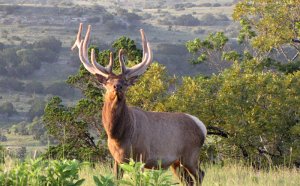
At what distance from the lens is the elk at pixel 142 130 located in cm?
891

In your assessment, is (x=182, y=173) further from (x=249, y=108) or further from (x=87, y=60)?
(x=249, y=108)

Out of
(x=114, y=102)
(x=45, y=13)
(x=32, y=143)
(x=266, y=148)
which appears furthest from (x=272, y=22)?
(x=45, y=13)

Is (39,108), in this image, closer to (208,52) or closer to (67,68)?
(67,68)

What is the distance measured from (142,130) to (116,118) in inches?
19.2

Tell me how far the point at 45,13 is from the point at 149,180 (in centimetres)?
7179

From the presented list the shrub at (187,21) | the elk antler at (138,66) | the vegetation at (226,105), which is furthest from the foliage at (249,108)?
the shrub at (187,21)

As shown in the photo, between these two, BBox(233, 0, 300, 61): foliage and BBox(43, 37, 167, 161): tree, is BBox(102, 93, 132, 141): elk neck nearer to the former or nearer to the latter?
BBox(43, 37, 167, 161): tree

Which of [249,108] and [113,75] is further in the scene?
[249,108]

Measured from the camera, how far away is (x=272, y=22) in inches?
751

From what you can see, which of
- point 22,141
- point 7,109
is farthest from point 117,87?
point 7,109

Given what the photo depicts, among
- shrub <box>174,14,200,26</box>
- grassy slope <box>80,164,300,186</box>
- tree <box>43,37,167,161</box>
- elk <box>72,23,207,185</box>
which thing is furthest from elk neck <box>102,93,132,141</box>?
shrub <box>174,14,200,26</box>

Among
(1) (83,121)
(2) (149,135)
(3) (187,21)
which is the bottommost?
(3) (187,21)

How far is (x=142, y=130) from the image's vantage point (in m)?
9.32

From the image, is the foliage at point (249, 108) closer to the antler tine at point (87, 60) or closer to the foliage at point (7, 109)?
the antler tine at point (87, 60)
